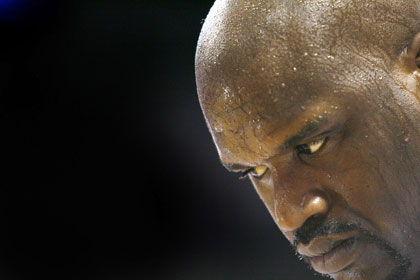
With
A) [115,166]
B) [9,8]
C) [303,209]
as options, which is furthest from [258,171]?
[9,8]

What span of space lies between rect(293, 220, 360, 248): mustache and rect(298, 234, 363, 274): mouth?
1 centimetres

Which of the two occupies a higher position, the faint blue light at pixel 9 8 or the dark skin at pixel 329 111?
the faint blue light at pixel 9 8

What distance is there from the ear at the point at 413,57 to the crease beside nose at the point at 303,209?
285 mm

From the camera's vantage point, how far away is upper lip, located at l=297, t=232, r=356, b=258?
1144mm

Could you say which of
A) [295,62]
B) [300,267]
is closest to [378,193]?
[295,62]

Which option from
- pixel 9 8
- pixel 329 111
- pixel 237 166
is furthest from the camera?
pixel 9 8

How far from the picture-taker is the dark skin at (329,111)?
1084 mm

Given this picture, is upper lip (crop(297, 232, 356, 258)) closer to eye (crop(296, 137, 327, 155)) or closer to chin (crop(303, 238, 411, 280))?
chin (crop(303, 238, 411, 280))

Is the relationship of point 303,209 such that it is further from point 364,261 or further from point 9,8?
point 9,8

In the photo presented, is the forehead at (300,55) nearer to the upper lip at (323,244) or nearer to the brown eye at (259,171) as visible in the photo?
→ the brown eye at (259,171)

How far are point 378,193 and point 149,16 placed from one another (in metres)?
1.17

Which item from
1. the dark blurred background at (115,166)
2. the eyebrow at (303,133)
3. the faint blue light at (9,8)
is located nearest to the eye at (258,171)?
the eyebrow at (303,133)

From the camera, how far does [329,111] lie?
1.07 metres

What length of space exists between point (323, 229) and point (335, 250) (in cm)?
6
